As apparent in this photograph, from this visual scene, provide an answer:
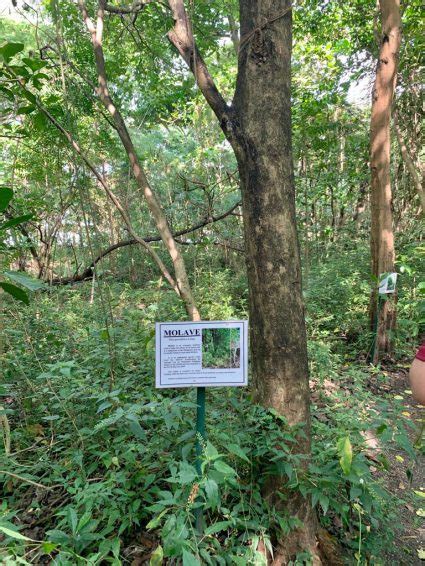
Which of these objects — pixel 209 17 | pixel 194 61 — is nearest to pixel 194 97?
pixel 209 17

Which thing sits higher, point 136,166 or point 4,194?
point 136,166

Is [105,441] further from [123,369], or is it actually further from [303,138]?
[303,138]

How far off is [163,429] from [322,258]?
282 inches

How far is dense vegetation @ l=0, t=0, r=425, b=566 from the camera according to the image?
1695 millimetres

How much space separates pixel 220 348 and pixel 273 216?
692mm

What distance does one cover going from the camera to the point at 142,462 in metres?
1.96

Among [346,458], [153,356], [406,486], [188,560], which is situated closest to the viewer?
[188,560]

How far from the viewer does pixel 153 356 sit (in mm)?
2949

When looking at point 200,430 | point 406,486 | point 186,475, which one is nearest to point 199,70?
point 200,430

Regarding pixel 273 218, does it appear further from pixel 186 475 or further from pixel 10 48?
pixel 10 48

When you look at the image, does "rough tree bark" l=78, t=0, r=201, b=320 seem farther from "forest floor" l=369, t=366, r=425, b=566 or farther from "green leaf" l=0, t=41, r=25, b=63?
"forest floor" l=369, t=366, r=425, b=566

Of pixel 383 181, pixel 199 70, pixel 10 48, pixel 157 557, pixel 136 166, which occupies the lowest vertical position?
pixel 157 557

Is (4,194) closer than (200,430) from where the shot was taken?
Yes

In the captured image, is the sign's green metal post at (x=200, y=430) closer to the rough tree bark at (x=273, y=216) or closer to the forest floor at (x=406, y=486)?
the rough tree bark at (x=273, y=216)
